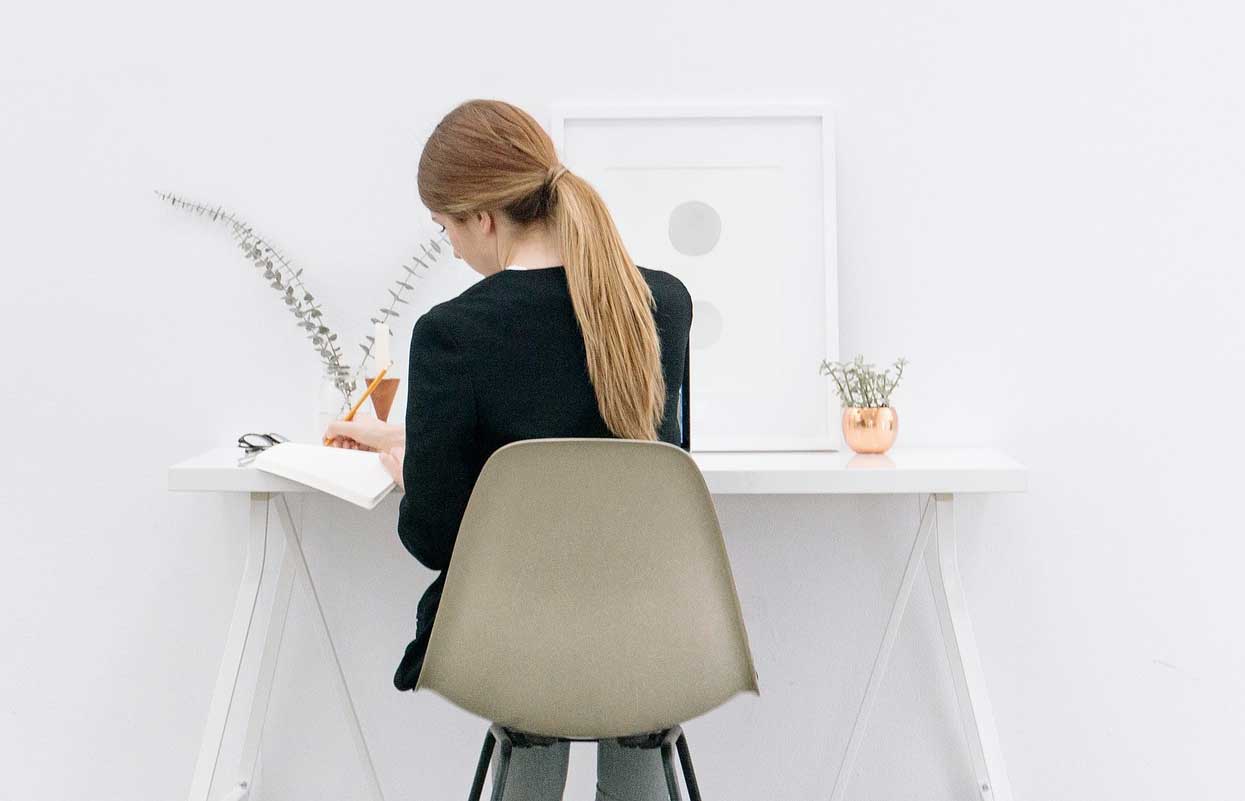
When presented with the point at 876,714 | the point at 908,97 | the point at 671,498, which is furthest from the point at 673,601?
the point at 908,97

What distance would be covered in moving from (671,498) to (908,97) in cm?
115

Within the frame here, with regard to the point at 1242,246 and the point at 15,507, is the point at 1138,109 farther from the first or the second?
the point at 15,507

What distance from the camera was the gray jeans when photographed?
1.36m

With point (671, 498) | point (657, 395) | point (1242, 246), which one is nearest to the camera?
point (671, 498)

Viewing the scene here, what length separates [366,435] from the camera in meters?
1.65

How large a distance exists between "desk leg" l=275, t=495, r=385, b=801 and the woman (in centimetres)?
67

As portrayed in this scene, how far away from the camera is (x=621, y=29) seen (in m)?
2.02

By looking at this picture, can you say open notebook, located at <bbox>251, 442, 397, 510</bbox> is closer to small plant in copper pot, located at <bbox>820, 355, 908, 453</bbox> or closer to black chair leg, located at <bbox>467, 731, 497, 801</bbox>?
black chair leg, located at <bbox>467, 731, 497, 801</bbox>

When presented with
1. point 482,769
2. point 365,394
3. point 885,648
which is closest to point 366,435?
point 365,394

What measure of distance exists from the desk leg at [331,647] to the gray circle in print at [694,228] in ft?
2.66

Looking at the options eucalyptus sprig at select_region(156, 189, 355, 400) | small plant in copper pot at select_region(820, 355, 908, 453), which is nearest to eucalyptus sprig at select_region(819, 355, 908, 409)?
small plant in copper pot at select_region(820, 355, 908, 453)

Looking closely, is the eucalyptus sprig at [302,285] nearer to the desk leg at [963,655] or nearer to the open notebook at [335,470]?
the open notebook at [335,470]

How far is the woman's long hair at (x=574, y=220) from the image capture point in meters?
1.26

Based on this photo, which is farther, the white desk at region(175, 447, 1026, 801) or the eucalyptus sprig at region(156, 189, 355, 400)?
the eucalyptus sprig at region(156, 189, 355, 400)
